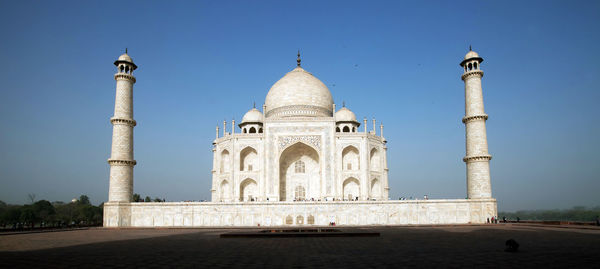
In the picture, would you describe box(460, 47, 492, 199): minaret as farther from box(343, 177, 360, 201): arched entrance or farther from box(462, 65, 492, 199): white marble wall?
box(343, 177, 360, 201): arched entrance

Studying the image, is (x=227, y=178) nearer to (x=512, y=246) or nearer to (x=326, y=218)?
(x=326, y=218)

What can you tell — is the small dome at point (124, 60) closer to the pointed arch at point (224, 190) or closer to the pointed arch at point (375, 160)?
the pointed arch at point (224, 190)

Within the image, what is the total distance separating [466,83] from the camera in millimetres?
23859

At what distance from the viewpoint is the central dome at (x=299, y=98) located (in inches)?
1242

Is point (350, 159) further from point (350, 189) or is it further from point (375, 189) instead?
point (375, 189)

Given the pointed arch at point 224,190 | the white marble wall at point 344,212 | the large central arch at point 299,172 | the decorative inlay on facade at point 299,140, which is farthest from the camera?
the large central arch at point 299,172

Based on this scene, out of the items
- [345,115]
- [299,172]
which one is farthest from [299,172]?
[345,115]

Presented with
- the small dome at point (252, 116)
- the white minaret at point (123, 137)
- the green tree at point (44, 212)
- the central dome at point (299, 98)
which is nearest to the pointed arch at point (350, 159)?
the central dome at point (299, 98)

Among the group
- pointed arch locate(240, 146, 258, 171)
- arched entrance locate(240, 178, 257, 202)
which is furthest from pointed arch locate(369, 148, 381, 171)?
arched entrance locate(240, 178, 257, 202)

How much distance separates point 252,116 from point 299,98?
3618mm

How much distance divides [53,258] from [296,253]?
4.25m

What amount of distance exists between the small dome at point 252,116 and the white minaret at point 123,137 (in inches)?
367

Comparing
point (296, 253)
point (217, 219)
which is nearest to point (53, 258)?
point (296, 253)

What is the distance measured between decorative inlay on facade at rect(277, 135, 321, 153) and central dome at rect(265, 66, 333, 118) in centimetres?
360
